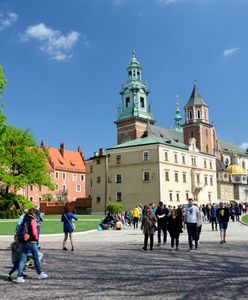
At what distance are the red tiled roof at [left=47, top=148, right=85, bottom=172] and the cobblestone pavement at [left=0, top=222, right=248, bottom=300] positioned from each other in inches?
3230

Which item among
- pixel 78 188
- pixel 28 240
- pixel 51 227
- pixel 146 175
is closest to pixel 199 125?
pixel 78 188

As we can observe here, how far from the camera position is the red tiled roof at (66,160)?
319 feet

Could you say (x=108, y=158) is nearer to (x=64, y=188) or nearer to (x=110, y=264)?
(x=64, y=188)

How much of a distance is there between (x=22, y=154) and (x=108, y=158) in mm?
19958

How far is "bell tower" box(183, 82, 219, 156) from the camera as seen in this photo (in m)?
102

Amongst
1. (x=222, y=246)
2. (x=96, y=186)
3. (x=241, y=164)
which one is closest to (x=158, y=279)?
(x=222, y=246)

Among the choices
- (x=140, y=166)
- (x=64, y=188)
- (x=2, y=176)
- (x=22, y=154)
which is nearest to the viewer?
(x=2, y=176)

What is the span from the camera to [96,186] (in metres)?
74.1

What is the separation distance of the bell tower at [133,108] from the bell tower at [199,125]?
32.5 feet

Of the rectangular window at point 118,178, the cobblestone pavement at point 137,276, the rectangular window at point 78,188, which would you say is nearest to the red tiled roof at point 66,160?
the rectangular window at point 78,188

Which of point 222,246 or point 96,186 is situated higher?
point 96,186

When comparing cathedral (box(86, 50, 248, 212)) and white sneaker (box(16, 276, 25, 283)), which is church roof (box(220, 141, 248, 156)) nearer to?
cathedral (box(86, 50, 248, 212))

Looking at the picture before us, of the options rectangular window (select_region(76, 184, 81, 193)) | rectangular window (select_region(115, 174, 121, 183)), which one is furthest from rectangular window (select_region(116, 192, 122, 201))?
rectangular window (select_region(76, 184, 81, 193))

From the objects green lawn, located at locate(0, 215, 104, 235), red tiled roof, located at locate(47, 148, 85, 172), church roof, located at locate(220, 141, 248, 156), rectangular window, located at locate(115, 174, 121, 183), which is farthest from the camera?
church roof, located at locate(220, 141, 248, 156)
